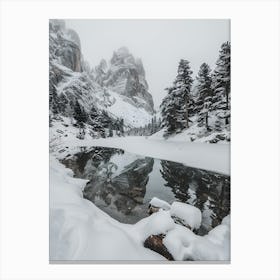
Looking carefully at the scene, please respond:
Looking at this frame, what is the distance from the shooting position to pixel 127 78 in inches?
128

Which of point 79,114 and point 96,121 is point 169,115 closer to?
point 96,121

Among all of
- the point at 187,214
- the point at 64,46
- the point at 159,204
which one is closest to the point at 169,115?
the point at 159,204

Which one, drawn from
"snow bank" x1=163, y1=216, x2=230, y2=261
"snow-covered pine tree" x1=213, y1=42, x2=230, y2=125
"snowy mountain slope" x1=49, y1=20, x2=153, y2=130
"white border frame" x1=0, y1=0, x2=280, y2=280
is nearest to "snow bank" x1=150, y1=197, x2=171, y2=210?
"snow bank" x1=163, y1=216, x2=230, y2=261

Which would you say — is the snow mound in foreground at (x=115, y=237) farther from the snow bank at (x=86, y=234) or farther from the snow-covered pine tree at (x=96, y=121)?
the snow-covered pine tree at (x=96, y=121)

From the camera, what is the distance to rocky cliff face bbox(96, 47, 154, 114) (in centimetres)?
318

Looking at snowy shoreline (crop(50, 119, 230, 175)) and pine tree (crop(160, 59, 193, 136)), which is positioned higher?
pine tree (crop(160, 59, 193, 136))

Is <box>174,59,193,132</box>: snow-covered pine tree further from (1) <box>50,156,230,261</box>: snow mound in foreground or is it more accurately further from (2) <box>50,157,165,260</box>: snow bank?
(2) <box>50,157,165,260</box>: snow bank

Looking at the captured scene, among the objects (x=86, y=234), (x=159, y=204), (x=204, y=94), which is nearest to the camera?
(x=86, y=234)

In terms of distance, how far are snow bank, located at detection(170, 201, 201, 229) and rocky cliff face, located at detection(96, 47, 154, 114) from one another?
1157 mm

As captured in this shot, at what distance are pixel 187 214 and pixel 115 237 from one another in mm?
819
